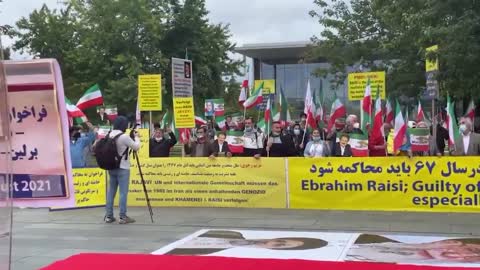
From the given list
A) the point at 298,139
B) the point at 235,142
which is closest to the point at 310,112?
the point at 298,139

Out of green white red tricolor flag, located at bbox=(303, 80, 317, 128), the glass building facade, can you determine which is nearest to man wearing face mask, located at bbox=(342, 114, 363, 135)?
green white red tricolor flag, located at bbox=(303, 80, 317, 128)

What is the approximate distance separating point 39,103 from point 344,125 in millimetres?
10594

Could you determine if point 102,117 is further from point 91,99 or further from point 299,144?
point 299,144

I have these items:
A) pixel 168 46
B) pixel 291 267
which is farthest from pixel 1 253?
pixel 168 46

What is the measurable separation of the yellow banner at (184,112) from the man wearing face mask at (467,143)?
18.0 feet

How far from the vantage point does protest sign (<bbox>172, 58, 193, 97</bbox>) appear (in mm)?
13570

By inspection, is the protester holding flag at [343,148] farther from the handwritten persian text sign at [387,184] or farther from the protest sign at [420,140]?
the protest sign at [420,140]

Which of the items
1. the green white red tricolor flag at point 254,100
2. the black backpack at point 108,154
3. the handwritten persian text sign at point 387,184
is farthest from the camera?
the green white red tricolor flag at point 254,100

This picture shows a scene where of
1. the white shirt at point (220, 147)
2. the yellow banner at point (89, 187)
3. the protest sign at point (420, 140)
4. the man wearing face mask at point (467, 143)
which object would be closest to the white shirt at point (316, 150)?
the protest sign at point (420, 140)

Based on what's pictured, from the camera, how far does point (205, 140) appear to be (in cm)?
1290

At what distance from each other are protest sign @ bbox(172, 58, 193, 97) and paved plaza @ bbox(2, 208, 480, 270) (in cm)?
312

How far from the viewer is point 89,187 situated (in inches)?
467

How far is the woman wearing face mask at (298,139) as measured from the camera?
1338cm

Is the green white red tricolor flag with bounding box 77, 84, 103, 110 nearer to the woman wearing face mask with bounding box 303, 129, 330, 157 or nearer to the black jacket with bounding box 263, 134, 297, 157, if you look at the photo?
the black jacket with bounding box 263, 134, 297, 157
